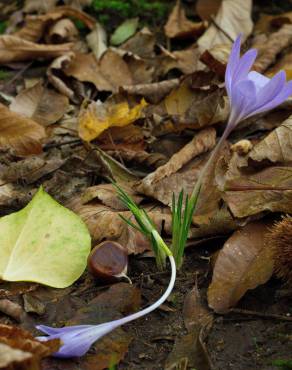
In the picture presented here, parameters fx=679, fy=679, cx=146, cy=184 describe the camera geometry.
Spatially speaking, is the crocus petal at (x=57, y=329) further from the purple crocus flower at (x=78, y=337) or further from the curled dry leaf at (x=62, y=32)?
the curled dry leaf at (x=62, y=32)

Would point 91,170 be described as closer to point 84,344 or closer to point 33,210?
point 33,210

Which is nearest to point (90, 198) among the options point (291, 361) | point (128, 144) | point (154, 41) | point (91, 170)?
point (91, 170)

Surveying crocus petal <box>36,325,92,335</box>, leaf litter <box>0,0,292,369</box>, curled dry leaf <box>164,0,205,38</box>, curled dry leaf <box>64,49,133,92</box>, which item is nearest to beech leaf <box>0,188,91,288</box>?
leaf litter <box>0,0,292,369</box>

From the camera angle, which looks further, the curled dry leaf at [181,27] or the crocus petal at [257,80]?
the curled dry leaf at [181,27]

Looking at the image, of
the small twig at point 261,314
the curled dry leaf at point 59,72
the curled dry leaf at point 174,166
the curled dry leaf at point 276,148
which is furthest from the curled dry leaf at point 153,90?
the small twig at point 261,314

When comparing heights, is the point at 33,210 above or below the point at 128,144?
above

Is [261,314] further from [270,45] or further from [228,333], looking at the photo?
[270,45]
